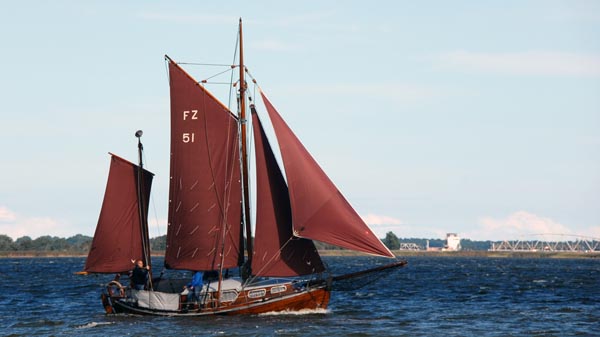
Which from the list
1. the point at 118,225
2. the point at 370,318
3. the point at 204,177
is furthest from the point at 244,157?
the point at 370,318

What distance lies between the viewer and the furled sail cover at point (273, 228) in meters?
52.4

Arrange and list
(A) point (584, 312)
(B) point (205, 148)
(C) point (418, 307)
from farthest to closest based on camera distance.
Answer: (C) point (418, 307) < (A) point (584, 312) < (B) point (205, 148)

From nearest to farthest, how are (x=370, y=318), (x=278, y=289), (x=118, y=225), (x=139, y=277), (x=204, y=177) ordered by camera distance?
(x=278, y=289), (x=204, y=177), (x=139, y=277), (x=118, y=225), (x=370, y=318)

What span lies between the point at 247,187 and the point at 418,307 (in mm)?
15635

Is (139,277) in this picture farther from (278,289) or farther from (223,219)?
(278,289)

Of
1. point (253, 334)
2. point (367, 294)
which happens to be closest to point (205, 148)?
point (253, 334)

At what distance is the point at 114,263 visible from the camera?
181 ft

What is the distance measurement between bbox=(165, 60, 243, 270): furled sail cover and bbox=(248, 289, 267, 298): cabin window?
5.77 feet

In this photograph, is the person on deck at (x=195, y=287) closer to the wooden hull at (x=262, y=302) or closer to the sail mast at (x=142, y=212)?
the wooden hull at (x=262, y=302)

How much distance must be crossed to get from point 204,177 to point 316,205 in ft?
21.3

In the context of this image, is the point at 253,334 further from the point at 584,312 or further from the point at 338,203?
the point at 584,312

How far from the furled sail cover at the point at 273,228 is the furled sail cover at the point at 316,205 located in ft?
4.09

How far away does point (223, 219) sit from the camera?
53.6 meters

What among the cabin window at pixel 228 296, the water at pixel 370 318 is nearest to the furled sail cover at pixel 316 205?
the water at pixel 370 318
